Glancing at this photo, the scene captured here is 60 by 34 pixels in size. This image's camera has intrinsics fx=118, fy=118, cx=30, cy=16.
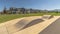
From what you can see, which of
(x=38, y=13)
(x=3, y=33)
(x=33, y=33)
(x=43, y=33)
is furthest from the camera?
(x=38, y=13)

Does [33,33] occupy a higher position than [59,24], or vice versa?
[59,24]

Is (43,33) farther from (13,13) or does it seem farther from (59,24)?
(13,13)

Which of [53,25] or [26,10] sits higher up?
[53,25]

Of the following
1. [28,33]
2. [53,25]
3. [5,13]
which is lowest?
[5,13]

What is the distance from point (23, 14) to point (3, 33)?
11.6 metres

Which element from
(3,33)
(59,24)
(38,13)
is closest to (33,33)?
(59,24)

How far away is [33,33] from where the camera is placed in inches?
273

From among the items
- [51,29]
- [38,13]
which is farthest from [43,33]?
[38,13]

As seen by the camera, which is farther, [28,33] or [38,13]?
[38,13]

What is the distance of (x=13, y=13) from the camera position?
2131 cm

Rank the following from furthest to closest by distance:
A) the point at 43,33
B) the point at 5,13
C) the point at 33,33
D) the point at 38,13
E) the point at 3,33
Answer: the point at 5,13 → the point at 38,13 → the point at 3,33 → the point at 33,33 → the point at 43,33

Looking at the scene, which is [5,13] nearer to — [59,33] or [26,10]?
[26,10]

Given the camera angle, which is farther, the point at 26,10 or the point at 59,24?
the point at 26,10

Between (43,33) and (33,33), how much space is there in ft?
2.25
